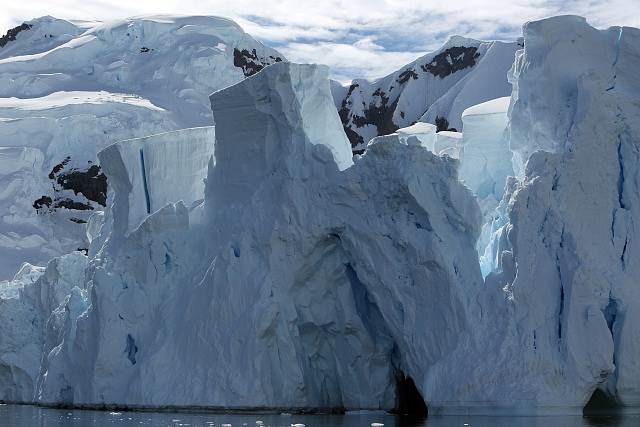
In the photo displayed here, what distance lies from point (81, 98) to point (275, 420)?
1145 inches

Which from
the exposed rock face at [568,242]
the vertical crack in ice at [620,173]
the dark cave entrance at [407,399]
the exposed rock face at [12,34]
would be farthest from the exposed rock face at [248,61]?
the vertical crack in ice at [620,173]

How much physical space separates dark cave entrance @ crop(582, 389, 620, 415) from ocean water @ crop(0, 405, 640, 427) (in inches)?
27.4

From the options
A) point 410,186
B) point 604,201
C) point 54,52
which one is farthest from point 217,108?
point 54,52

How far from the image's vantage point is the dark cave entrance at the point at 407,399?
63.4ft

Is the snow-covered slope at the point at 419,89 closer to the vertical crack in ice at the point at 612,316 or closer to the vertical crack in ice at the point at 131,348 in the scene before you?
the vertical crack in ice at the point at 131,348

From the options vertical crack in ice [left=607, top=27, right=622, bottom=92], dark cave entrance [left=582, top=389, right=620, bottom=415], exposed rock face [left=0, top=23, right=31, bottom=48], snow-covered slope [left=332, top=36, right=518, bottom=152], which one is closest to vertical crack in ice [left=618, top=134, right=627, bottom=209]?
vertical crack in ice [left=607, top=27, right=622, bottom=92]

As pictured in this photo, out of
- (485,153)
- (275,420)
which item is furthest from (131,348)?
(485,153)

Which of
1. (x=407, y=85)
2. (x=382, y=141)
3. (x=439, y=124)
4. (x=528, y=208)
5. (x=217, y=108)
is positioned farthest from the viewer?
(x=407, y=85)

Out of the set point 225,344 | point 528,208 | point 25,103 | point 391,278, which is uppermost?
point 528,208

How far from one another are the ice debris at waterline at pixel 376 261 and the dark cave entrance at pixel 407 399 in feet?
0.27

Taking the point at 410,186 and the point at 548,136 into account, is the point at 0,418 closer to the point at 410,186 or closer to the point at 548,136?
the point at 410,186

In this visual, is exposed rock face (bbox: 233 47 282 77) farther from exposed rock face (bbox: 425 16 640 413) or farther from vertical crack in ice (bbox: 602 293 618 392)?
vertical crack in ice (bbox: 602 293 618 392)

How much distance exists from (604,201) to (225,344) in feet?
23.0

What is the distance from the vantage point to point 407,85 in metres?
46.6
